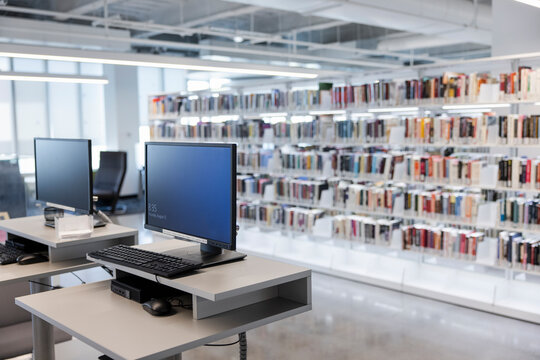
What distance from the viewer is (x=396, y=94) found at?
5254 mm

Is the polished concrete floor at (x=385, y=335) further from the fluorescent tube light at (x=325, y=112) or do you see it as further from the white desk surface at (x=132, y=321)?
the fluorescent tube light at (x=325, y=112)

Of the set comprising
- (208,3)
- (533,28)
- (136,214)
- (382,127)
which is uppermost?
(208,3)

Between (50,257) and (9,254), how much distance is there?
0.27 metres

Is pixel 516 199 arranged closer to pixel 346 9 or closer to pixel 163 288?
pixel 346 9

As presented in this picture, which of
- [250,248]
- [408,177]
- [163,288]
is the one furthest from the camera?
[250,248]

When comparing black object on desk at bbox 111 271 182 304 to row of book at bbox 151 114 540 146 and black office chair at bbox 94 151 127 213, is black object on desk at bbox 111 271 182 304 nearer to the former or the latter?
row of book at bbox 151 114 540 146

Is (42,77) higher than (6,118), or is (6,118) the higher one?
(42,77)

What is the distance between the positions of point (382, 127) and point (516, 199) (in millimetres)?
1442

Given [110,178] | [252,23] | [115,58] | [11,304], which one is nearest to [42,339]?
[11,304]

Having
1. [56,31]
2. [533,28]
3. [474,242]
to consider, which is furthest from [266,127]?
[56,31]

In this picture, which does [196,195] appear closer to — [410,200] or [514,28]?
[410,200]

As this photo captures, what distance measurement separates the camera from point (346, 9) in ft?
20.4

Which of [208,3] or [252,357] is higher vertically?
[208,3]

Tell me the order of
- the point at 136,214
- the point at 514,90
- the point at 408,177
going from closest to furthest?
the point at 514,90 < the point at 408,177 < the point at 136,214
